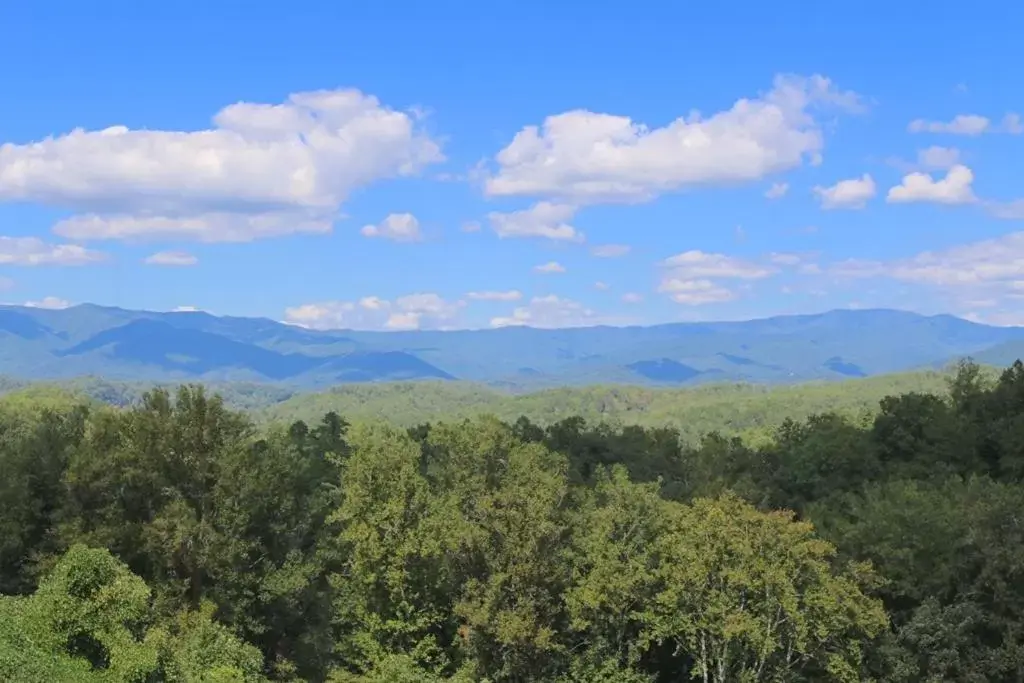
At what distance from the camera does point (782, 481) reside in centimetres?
7631

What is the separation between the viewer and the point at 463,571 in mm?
38938

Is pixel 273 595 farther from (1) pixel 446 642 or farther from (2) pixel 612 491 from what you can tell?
(2) pixel 612 491

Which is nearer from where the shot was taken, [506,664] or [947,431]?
[506,664]

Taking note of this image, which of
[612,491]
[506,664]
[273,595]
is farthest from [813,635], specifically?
[273,595]

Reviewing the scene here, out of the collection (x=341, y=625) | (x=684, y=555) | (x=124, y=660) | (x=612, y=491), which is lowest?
(x=341, y=625)

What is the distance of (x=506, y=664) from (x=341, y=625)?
11586 mm

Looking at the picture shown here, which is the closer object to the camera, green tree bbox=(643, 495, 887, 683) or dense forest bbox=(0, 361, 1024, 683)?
dense forest bbox=(0, 361, 1024, 683)

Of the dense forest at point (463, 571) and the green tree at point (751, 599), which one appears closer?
the dense forest at point (463, 571)

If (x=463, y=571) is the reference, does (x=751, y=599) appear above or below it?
below

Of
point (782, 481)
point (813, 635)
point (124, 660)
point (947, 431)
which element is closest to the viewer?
point (124, 660)

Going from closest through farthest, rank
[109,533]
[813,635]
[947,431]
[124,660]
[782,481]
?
[124,660]
[813,635]
[109,533]
[947,431]
[782,481]

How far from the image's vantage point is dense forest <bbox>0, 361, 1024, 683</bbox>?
36281 mm

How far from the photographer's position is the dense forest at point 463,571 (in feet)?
119

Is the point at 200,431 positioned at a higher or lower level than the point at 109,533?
higher
